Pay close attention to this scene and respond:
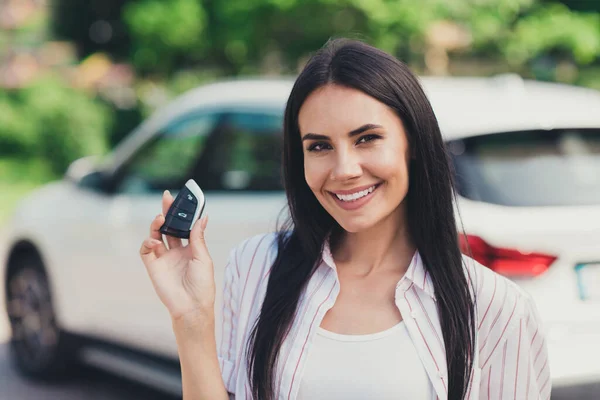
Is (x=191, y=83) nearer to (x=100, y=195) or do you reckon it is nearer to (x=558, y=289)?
(x=100, y=195)

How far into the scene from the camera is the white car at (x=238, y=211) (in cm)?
353

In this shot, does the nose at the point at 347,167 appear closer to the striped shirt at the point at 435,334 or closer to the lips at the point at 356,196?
the lips at the point at 356,196

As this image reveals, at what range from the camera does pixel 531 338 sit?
2061 mm

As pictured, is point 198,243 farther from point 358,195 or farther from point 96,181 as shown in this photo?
point 96,181

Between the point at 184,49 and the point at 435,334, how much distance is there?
18002 millimetres

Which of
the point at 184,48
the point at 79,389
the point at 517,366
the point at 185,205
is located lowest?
the point at 79,389

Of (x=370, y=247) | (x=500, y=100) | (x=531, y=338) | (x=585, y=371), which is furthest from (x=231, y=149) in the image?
(x=531, y=338)

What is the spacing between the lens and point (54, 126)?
20.1 metres

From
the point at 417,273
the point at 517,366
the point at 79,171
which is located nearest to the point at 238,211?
Answer: the point at 79,171

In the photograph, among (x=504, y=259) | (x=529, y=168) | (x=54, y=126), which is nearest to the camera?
(x=504, y=259)

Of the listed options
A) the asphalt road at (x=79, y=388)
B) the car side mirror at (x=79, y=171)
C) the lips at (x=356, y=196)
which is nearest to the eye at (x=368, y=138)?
the lips at (x=356, y=196)

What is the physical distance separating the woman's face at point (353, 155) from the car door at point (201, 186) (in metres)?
2.02

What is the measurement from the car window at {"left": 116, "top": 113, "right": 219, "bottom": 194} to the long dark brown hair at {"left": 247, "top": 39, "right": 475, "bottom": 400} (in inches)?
104

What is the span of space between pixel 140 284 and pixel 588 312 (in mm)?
2376
